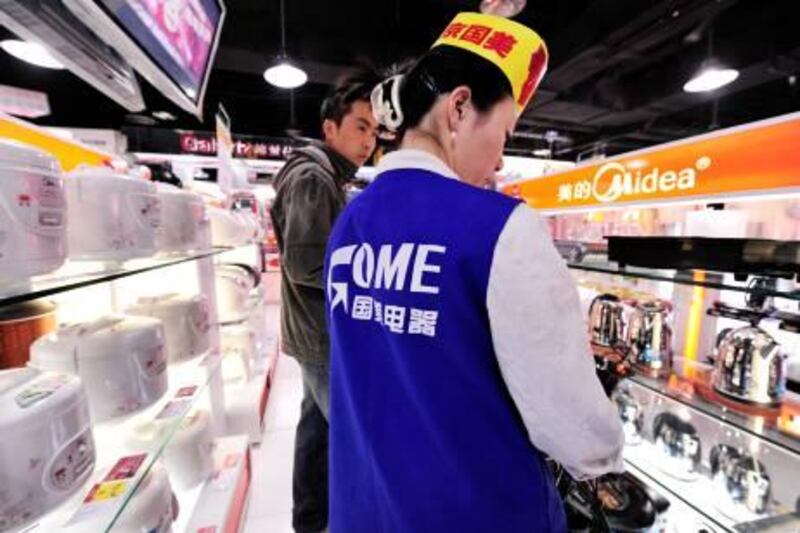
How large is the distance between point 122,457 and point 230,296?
4.62ft

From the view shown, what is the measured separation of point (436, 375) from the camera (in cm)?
64

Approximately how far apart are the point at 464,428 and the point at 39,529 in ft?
2.72

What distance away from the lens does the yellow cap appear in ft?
2.47

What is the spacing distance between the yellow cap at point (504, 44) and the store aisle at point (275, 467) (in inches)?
89.5

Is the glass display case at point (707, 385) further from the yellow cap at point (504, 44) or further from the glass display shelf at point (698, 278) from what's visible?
the yellow cap at point (504, 44)

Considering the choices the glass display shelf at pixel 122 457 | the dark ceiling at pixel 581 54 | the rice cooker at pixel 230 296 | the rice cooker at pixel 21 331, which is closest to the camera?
the glass display shelf at pixel 122 457

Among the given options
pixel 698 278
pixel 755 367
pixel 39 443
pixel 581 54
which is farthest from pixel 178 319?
pixel 581 54

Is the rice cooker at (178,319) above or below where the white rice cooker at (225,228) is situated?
below

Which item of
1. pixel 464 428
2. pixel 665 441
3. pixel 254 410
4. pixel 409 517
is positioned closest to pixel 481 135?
pixel 464 428

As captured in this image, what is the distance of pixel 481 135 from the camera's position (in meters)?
0.76

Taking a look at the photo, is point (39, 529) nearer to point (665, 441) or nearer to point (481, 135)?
point (481, 135)

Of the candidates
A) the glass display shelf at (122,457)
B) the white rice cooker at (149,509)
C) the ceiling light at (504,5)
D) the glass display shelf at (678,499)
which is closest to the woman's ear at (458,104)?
the glass display shelf at (122,457)

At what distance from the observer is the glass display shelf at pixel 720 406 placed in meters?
0.99

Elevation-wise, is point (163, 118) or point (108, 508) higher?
point (163, 118)
